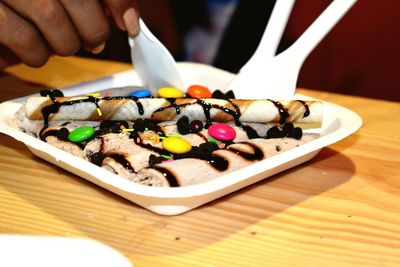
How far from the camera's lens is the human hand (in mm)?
1435

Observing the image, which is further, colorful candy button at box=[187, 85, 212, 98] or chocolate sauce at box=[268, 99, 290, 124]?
colorful candy button at box=[187, 85, 212, 98]

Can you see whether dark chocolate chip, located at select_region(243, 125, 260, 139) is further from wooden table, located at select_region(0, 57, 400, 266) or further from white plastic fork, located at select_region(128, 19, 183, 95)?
white plastic fork, located at select_region(128, 19, 183, 95)

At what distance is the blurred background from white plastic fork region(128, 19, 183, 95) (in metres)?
0.81

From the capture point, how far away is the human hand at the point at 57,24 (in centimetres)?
143

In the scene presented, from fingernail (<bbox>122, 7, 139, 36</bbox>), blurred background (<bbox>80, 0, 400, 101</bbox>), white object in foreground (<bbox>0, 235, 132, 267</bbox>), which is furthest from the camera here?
blurred background (<bbox>80, 0, 400, 101</bbox>)

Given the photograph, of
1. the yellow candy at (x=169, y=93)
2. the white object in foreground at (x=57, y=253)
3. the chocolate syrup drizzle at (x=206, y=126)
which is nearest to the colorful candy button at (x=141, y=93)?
the yellow candy at (x=169, y=93)

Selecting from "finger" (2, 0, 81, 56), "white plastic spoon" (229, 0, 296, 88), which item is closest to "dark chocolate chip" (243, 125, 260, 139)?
"white plastic spoon" (229, 0, 296, 88)

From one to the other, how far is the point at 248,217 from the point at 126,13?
66 cm

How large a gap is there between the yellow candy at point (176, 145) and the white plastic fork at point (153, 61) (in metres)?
0.37

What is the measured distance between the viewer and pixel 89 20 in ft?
4.84

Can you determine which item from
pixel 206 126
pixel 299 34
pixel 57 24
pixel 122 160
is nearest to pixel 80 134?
pixel 122 160

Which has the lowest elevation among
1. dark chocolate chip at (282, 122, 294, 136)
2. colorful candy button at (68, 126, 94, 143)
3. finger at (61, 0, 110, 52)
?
colorful candy button at (68, 126, 94, 143)

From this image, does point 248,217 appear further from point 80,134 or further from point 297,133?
point 80,134

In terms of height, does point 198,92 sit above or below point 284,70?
below
